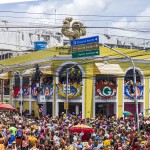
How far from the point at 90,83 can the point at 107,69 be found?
2209 millimetres

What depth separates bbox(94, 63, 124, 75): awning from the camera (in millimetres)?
41125

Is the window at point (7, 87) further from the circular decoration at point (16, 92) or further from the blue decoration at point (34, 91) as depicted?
the blue decoration at point (34, 91)

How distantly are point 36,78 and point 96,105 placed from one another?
652 cm

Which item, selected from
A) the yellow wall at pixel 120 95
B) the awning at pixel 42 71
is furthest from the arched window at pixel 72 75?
the yellow wall at pixel 120 95

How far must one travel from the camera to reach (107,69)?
41375 mm

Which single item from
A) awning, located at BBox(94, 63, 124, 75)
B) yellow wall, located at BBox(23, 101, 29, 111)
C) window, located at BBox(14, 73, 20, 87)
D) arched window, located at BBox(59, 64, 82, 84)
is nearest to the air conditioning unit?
arched window, located at BBox(59, 64, 82, 84)

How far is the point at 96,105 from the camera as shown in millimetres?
43188

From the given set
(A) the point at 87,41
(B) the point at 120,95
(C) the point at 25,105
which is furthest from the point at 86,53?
(C) the point at 25,105

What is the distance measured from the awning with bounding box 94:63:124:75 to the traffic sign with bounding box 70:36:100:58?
3180mm

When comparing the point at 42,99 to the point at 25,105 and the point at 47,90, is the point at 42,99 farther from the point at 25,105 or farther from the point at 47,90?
the point at 25,105

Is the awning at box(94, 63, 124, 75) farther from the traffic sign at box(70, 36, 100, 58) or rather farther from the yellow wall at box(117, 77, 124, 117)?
the traffic sign at box(70, 36, 100, 58)

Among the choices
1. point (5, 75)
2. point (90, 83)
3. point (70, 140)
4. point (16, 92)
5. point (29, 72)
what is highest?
point (29, 72)

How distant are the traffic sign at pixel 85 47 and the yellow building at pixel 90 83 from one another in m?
2.51

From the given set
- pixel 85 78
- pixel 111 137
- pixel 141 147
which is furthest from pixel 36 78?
pixel 141 147
